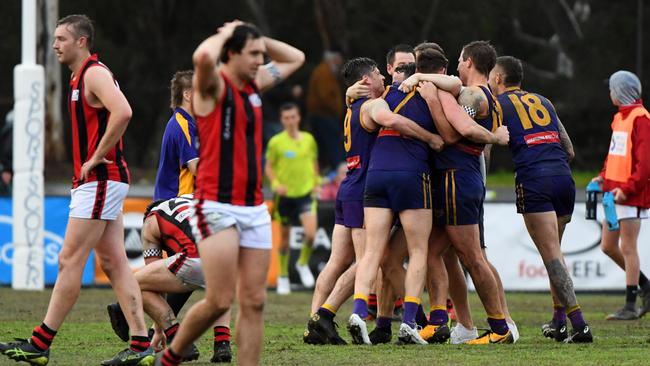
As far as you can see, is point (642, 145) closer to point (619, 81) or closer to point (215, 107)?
point (619, 81)

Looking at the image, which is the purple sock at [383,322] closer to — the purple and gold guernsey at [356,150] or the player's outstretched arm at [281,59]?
the purple and gold guernsey at [356,150]

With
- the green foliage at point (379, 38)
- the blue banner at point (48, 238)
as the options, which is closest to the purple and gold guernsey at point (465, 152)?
the blue banner at point (48, 238)

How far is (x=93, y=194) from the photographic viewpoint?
340 inches

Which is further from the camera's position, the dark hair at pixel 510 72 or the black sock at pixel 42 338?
the dark hair at pixel 510 72

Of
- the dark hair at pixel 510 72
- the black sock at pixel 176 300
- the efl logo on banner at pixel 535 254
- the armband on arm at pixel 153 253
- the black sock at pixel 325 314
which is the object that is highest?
the dark hair at pixel 510 72

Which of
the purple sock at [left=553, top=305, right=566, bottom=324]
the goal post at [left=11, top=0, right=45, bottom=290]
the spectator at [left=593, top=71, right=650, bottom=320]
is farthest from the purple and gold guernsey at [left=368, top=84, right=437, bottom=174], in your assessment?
the goal post at [left=11, top=0, right=45, bottom=290]

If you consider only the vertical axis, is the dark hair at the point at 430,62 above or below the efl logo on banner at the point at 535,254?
above

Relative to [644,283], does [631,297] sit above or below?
below

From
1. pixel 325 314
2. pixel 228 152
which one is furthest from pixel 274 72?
pixel 325 314

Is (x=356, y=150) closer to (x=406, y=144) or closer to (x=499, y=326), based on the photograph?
(x=406, y=144)

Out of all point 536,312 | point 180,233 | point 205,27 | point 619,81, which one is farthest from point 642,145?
point 205,27

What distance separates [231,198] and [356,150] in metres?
3.46

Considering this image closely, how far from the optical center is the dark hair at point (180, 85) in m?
9.47

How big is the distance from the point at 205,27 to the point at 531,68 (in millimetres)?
6482
